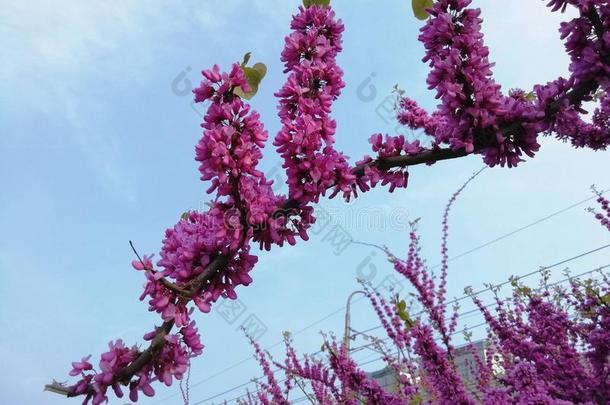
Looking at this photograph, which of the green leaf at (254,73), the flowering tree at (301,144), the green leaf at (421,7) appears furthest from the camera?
the green leaf at (421,7)

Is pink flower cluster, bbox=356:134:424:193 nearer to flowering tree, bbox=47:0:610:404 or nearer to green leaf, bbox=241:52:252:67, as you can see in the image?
flowering tree, bbox=47:0:610:404

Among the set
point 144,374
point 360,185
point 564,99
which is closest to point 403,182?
point 360,185

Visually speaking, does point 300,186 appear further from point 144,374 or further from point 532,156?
point 532,156

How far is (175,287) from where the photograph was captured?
1.96m

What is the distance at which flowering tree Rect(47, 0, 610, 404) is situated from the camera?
1963 mm

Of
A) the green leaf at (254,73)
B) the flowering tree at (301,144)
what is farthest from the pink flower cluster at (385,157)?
the green leaf at (254,73)

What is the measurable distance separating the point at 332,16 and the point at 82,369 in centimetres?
217

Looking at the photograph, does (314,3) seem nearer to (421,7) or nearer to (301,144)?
(421,7)

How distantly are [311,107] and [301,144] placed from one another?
246 millimetres

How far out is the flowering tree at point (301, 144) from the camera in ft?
6.44

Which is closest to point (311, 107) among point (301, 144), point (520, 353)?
point (301, 144)

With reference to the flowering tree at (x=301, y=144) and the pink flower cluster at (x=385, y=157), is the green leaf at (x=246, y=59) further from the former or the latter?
the pink flower cluster at (x=385, y=157)

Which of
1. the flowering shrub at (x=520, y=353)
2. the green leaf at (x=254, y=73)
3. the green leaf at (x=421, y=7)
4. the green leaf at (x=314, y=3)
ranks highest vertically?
the green leaf at (x=314, y=3)

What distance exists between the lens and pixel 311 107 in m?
2.32
